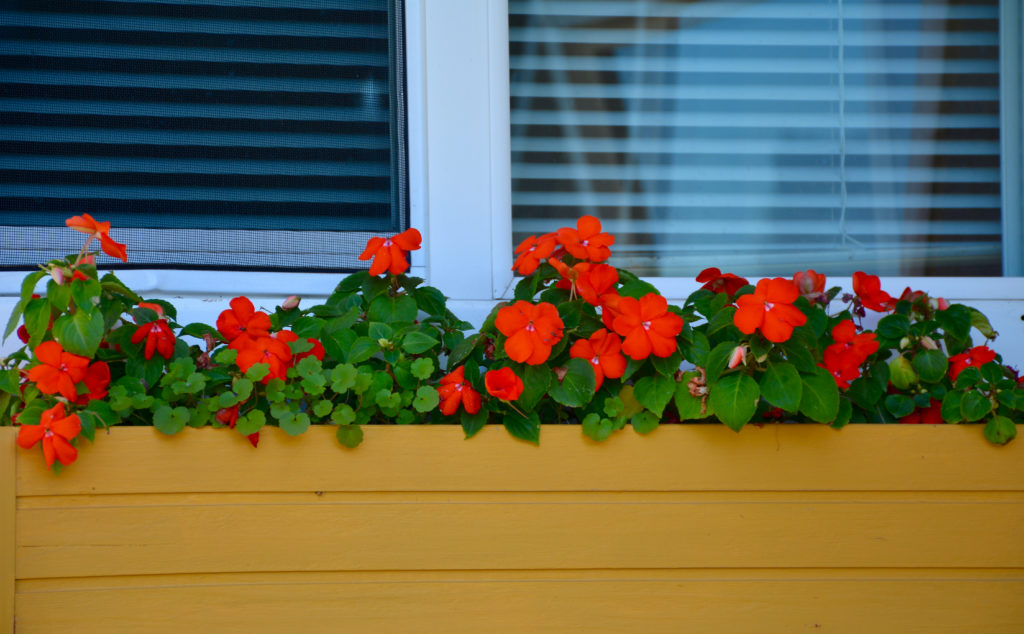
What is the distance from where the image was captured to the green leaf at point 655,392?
910 millimetres

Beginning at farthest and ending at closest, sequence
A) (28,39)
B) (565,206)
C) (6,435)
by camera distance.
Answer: (565,206)
(28,39)
(6,435)

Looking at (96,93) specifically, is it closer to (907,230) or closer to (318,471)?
(318,471)

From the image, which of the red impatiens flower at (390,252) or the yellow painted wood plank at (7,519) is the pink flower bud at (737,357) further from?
the yellow painted wood plank at (7,519)

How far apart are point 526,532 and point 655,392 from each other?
0.78ft

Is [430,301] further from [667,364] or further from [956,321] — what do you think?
[956,321]

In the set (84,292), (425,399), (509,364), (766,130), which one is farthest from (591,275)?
(766,130)

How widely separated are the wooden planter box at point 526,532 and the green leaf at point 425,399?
0.03 metres

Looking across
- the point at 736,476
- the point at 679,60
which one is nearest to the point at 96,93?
the point at 679,60

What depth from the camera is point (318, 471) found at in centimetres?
90

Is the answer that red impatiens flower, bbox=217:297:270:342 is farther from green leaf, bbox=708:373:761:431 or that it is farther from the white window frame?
green leaf, bbox=708:373:761:431

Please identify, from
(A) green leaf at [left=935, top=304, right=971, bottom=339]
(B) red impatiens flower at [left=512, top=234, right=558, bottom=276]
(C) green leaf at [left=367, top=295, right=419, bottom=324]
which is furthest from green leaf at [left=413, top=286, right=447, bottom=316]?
(A) green leaf at [left=935, top=304, right=971, bottom=339]

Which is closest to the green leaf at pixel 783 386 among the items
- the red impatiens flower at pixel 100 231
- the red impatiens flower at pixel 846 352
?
the red impatiens flower at pixel 846 352

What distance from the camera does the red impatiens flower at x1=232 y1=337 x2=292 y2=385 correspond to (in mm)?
907

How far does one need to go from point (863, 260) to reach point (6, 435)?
147 centimetres
